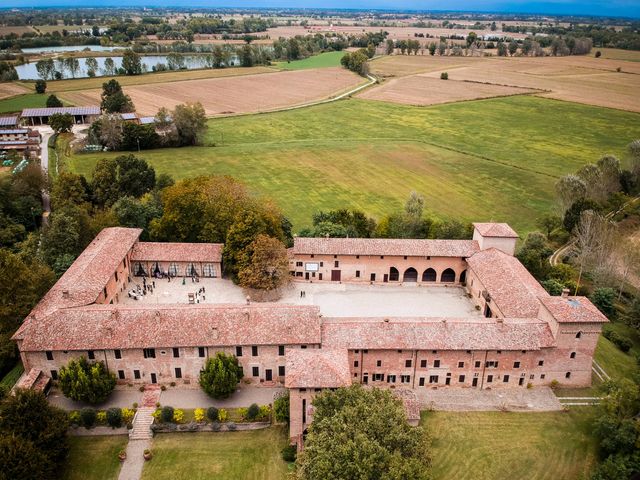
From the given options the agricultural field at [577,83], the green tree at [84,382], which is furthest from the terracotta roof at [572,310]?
the agricultural field at [577,83]

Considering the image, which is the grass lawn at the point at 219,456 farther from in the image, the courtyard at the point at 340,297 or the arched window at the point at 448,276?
the arched window at the point at 448,276

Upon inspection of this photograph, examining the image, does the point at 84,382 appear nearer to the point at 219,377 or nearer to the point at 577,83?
the point at 219,377

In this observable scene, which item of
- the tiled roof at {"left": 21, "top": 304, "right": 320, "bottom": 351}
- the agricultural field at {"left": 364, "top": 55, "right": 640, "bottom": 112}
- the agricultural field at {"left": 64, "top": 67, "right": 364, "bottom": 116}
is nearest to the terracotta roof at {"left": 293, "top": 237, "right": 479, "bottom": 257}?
the tiled roof at {"left": 21, "top": 304, "right": 320, "bottom": 351}

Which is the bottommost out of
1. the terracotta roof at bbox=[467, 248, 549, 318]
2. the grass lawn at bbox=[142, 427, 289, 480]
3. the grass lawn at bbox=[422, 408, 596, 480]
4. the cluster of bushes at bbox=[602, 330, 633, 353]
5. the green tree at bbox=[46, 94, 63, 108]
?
the grass lawn at bbox=[142, 427, 289, 480]

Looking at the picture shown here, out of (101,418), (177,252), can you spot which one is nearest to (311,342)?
(101,418)

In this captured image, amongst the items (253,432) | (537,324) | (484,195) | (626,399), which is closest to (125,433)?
(253,432)

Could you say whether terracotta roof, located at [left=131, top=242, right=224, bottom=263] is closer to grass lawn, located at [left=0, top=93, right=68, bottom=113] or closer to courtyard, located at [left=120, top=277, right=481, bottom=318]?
courtyard, located at [left=120, top=277, right=481, bottom=318]
